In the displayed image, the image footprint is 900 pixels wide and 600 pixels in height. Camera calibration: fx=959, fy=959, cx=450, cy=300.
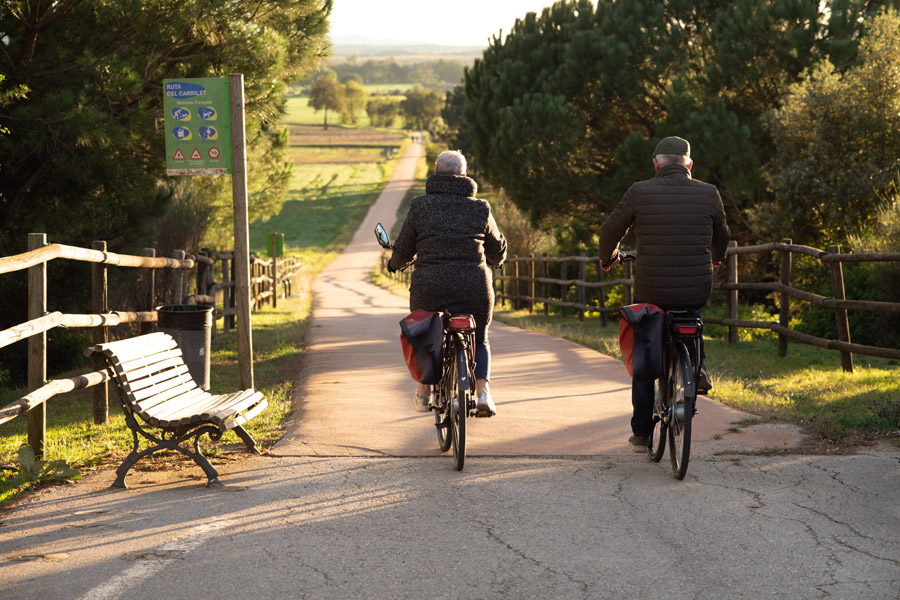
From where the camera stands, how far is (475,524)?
4.75 meters

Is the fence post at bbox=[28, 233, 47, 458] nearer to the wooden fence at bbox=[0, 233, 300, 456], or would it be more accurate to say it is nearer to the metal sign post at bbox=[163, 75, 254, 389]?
the wooden fence at bbox=[0, 233, 300, 456]

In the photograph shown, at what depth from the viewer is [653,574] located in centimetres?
403

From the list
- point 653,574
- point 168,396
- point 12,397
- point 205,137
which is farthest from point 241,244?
point 653,574

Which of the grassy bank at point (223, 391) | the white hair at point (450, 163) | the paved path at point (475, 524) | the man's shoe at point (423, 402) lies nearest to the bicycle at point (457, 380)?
the man's shoe at point (423, 402)

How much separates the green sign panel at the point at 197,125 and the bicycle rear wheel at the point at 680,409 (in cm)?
432

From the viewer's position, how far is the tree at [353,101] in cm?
16150

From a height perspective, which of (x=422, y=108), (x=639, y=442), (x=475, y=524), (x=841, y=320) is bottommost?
(x=475, y=524)

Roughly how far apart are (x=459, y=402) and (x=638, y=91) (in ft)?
54.2

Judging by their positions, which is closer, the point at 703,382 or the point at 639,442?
the point at 703,382

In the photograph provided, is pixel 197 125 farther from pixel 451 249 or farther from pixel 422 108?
pixel 422 108

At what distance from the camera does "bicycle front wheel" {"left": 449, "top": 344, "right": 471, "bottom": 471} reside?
18.8 ft

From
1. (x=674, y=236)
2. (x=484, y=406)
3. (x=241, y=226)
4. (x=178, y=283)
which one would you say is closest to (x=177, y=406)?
(x=484, y=406)

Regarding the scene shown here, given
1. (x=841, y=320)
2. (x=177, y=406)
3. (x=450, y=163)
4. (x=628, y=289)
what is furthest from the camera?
(x=628, y=289)

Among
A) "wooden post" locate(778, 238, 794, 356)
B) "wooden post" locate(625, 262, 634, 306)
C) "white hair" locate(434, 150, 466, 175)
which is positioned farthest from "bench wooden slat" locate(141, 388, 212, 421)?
"wooden post" locate(625, 262, 634, 306)
